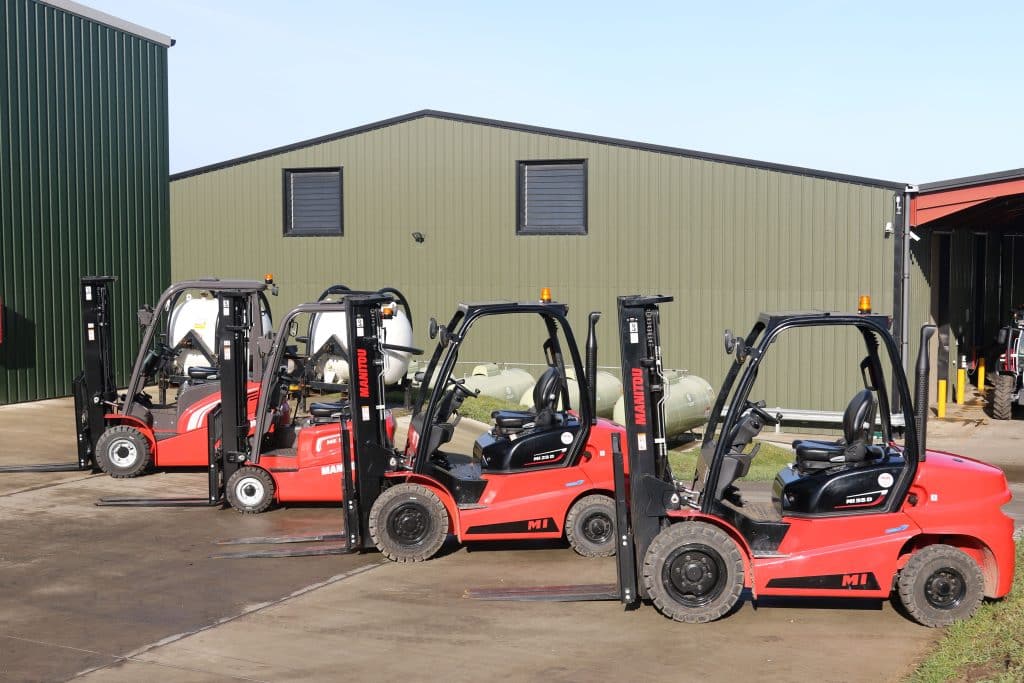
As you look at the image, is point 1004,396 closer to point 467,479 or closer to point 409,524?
point 467,479

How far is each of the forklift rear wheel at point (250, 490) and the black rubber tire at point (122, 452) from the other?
8.32 ft

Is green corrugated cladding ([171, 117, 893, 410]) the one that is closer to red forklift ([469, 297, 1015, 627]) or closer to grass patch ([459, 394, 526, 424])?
grass patch ([459, 394, 526, 424])

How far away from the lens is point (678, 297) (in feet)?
74.5

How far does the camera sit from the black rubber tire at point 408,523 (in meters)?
10.4

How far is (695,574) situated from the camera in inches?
331

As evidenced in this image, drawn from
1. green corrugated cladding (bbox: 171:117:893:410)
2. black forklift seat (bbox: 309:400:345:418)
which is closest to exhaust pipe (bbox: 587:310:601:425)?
black forklift seat (bbox: 309:400:345:418)

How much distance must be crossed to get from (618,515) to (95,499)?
7.24 metres

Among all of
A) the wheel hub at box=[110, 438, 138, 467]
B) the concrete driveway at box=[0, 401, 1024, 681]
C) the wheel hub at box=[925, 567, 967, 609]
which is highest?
the wheel hub at box=[110, 438, 138, 467]

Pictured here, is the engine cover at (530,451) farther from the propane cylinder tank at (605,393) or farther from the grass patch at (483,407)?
the propane cylinder tank at (605,393)

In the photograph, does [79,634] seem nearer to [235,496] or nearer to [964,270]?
[235,496]

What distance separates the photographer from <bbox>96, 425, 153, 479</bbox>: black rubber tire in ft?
47.8

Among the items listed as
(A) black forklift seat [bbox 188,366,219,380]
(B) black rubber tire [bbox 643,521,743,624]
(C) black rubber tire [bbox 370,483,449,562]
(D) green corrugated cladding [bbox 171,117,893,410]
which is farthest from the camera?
(D) green corrugated cladding [bbox 171,117,893,410]

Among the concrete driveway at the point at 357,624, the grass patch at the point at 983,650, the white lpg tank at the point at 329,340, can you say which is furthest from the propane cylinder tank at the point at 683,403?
the grass patch at the point at 983,650

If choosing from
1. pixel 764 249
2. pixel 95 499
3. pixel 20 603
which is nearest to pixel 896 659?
pixel 20 603
